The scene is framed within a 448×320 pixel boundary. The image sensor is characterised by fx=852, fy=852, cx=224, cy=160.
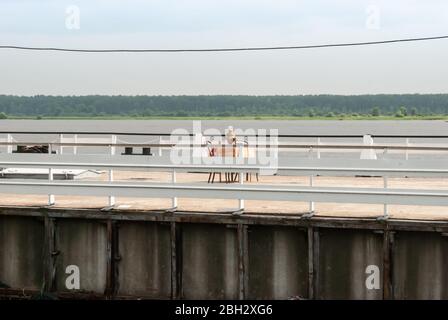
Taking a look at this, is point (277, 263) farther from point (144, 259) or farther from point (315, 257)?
point (144, 259)

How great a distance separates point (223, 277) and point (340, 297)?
2078mm

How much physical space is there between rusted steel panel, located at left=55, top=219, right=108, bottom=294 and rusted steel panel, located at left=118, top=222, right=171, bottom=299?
1.12ft

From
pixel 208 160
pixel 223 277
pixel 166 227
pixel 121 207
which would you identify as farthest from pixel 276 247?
pixel 208 160

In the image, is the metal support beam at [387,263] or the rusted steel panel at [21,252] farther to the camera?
the rusted steel panel at [21,252]

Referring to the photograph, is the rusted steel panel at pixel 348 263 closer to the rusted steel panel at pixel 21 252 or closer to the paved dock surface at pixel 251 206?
the paved dock surface at pixel 251 206

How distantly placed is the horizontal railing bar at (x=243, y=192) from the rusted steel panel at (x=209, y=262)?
0.63 metres

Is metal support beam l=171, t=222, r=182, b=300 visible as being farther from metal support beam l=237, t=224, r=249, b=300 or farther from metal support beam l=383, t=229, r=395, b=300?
metal support beam l=383, t=229, r=395, b=300

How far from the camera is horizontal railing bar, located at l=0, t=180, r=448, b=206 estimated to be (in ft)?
46.1

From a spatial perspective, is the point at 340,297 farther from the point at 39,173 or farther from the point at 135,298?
the point at 39,173

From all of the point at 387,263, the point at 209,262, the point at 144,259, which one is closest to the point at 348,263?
the point at 387,263

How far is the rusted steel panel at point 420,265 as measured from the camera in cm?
1393

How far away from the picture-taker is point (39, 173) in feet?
76.0

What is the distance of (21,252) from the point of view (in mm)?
15930

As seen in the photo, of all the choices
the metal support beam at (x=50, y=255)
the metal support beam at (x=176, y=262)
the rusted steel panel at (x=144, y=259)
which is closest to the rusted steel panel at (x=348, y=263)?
the metal support beam at (x=176, y=262)
